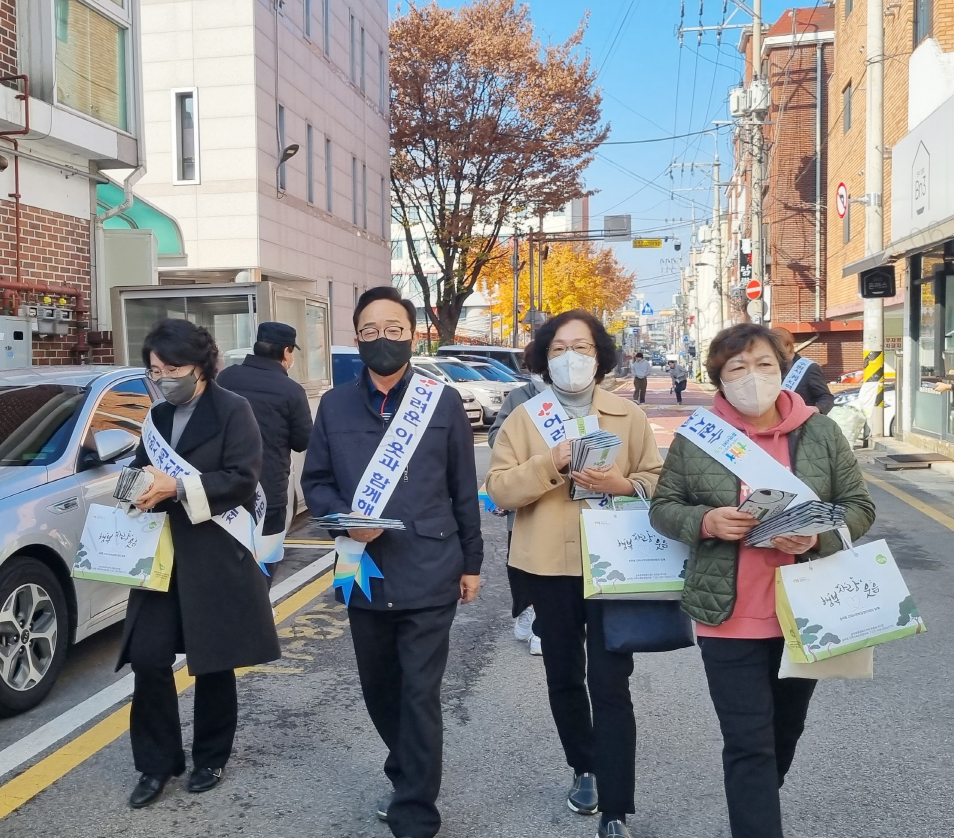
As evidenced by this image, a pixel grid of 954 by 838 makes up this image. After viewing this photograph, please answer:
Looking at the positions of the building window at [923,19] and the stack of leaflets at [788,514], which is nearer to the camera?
the stack of leaflets at [788,514]

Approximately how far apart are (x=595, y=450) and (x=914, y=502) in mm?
8677

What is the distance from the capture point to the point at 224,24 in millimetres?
19422

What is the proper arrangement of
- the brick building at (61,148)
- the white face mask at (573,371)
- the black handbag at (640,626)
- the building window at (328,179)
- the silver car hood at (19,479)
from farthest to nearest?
the building window at (328,179)
the brick building at (61,148)
the silver car hood at (19,479)
the white face mask at (573,371)
the black handbag at (640,626)

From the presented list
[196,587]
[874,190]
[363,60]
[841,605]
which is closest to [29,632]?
[196,587]

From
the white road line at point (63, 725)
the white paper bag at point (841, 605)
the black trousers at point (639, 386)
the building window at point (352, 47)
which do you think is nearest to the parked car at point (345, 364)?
the white road line at point (63, 725)

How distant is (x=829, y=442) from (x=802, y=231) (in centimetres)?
3668

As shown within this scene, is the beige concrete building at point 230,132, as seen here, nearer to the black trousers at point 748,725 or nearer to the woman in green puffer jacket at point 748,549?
the woman in green puffer jacket at point 748,549

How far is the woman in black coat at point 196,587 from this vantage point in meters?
3.67

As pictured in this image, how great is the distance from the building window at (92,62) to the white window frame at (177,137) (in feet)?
22.9

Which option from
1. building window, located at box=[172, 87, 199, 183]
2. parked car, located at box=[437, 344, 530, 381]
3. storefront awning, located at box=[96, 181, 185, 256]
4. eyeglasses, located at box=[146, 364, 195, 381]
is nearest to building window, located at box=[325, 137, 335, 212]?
parked car, located at box=[437, 344, 530, 381]

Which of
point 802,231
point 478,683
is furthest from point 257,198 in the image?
point 802,231

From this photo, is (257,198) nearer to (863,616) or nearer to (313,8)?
(313,8)

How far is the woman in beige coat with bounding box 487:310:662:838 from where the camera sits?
11.0 ft

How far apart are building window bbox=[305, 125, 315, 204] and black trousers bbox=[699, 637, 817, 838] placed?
837 inches
